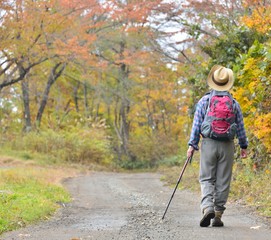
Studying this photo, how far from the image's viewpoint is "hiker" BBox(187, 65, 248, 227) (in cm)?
628

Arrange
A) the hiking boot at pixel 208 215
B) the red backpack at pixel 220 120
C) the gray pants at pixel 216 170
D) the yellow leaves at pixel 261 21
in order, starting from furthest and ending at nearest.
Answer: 1. the yellow leaves at pixel 261 21
2. the gray pants at pixel 216 170
3. the red backpack at pixel 220 120
4. the hiking boot at pixel 208 215

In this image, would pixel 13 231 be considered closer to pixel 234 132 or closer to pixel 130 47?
pixel 234 132

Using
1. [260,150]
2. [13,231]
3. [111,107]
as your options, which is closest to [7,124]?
[111,107]

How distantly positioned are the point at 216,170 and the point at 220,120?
0.67m

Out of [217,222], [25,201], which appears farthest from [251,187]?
[25,201]

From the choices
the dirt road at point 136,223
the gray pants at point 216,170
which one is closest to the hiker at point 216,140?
the gray pants at point 216,170

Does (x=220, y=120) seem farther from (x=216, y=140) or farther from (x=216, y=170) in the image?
(x=216, y=170)

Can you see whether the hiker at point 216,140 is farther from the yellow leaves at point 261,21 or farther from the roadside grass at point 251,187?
the yellow leaves at point 261,21

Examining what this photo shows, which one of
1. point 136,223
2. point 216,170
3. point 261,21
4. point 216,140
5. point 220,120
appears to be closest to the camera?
point 220,120

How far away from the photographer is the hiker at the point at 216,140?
20.6ft

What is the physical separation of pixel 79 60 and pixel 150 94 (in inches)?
306

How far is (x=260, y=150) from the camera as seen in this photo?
34.6 feet

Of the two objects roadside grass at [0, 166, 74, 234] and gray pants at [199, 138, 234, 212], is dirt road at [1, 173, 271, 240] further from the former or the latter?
gray pants at [199, 138, 234, 212]

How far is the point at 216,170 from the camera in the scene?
6520 millimetres
